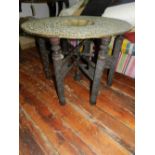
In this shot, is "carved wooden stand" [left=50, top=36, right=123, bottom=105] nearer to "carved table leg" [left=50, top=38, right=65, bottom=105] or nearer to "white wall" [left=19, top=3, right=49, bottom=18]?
"carved table leg" [left=50, top=38, right=65, bottom=105]

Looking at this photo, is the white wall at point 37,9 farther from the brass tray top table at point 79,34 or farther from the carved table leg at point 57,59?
the carved table leg at point 57,59

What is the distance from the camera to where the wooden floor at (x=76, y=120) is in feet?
3.24

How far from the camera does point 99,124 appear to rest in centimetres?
115

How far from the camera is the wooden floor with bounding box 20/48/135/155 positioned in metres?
0.99

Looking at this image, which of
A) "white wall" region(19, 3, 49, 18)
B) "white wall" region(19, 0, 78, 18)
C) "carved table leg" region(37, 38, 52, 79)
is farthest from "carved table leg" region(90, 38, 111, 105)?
"white wall" region(19, 3, 49, 18)

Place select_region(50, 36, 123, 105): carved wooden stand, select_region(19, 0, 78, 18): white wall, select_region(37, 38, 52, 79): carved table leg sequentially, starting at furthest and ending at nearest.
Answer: select_region(19, 0, 78, 18): white wall < select_region(37, 38, 52, 79): carved table leg < select_region(50, 36, 123, 105): carved wooden stand

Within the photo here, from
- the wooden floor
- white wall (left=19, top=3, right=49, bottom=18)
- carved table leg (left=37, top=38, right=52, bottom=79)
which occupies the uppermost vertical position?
white wall (left=19, top=3, right=49, bottom=18)

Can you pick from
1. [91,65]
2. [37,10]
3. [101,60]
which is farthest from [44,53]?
[37,10]

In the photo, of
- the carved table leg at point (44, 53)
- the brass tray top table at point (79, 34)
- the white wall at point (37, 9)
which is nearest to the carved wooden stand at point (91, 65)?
the brass tray top table at point (79, 34)

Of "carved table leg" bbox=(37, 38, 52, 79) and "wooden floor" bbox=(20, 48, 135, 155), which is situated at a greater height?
"carved table leg" bbox=(37, 38, 52, 79)

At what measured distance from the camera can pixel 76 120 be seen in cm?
119

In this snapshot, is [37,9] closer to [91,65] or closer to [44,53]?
[44,53]

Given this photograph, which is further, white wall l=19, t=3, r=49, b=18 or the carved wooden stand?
white wall l=19, t=3, r=49, b=18
